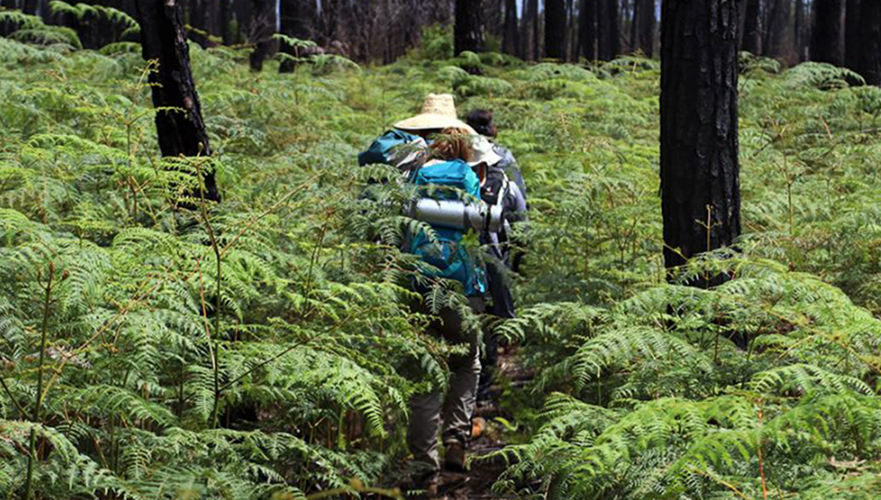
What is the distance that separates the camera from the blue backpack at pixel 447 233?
4.69 m

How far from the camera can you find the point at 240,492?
8.62 ft

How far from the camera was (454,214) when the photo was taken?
4.68m

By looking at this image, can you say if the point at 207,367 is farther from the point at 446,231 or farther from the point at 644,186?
the point at 644,186

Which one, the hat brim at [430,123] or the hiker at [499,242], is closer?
the hiker at [499,242]

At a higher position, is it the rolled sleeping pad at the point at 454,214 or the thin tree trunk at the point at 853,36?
the thin tree trunk at the point at 853,36

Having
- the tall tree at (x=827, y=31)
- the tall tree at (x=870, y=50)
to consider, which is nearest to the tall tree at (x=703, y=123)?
the tall tree at (x=870, y=50)

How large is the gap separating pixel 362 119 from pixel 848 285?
5.64 m

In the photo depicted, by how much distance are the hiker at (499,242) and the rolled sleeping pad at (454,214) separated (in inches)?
5.9

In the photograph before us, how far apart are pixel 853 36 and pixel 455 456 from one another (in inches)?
477

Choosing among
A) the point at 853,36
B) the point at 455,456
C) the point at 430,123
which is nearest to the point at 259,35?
the point at 853,36

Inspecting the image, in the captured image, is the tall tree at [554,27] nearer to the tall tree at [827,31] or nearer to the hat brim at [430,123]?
the tall tree at [827,31]

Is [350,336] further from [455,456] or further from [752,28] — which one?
[752,28]

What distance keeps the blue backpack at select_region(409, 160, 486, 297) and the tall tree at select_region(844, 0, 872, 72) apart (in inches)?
455

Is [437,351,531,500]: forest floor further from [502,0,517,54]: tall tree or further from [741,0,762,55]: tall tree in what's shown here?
[502,0,517,54]: tall tree
